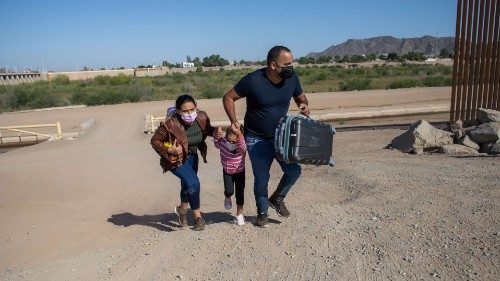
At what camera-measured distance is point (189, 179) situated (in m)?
4.94

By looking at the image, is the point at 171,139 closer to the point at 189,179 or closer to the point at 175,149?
the point at 175,149

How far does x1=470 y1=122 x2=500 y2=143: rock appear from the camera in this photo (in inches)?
333

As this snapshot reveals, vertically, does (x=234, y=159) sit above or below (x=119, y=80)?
above

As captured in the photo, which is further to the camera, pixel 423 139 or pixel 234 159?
pixel 423 139

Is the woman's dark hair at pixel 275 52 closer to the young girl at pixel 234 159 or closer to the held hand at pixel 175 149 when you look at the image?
the young girl at pixel 234 159

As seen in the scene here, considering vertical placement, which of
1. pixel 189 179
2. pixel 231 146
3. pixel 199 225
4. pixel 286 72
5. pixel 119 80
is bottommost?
pixel 119 80

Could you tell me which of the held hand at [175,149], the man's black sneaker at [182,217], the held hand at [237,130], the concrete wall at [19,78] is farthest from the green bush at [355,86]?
the concrete wall at [19,78]

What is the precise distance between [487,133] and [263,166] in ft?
18.5

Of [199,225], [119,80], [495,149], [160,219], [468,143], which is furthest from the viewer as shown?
[119,80]

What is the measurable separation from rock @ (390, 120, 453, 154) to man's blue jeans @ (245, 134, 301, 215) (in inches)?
191

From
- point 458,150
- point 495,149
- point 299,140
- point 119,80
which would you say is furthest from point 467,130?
point 119,80

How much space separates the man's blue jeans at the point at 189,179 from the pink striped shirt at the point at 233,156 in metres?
0.34

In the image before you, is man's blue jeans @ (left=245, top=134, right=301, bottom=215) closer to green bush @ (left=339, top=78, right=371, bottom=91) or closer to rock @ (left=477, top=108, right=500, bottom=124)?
rock @ (left=477, top=108, right=500, bottom=124)

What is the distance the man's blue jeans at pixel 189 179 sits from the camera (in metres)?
4.93
